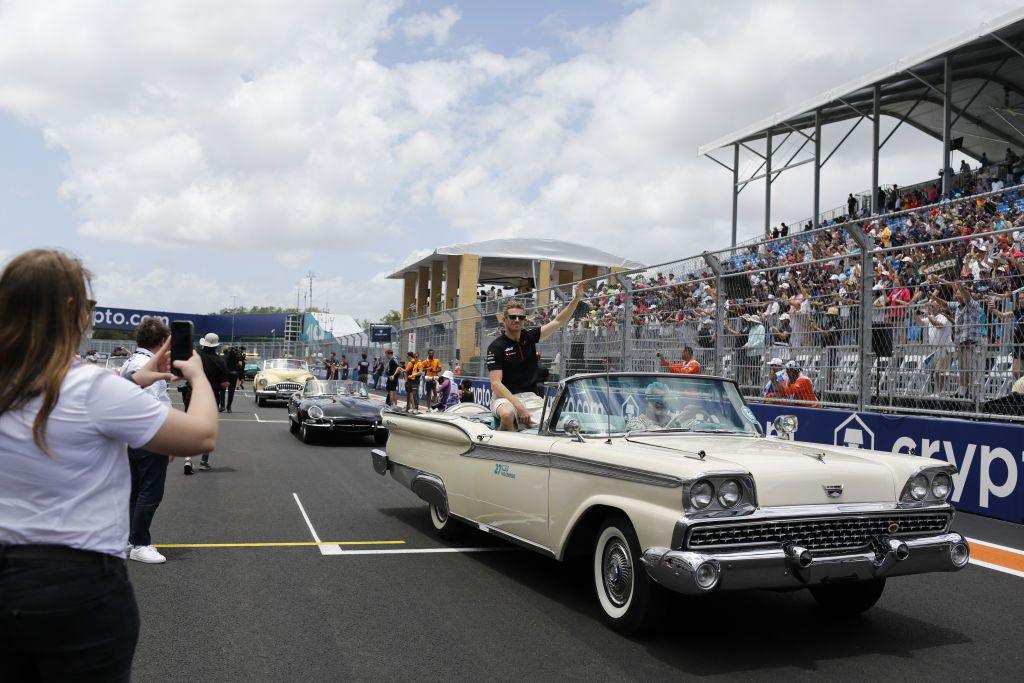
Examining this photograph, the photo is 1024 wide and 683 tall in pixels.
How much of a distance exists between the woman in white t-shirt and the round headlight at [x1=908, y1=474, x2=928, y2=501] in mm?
3755

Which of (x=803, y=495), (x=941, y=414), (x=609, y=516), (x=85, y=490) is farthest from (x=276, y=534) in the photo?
(x=941, y=414)

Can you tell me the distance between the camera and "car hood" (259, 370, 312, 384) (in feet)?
86.0

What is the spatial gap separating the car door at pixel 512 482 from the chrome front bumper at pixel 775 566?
1.24m

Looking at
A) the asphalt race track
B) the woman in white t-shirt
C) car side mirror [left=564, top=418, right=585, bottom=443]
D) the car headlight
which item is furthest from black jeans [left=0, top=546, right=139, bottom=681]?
car side mirror [left=564, top=418, right=585, bottom=443]

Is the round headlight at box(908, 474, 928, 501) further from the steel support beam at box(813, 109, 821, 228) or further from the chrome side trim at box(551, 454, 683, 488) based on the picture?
the steel support beam at box(813, 109, 821, 228)

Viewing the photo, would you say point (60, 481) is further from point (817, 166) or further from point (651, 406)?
point (817, 166)

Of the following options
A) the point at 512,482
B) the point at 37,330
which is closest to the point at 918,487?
the point at 512,482

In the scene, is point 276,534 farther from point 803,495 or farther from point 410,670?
point 803,495

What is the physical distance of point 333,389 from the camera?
16188 millimetres

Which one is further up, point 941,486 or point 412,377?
point 412,377

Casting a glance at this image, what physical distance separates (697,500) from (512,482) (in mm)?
1762

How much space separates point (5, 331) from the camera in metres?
2.04

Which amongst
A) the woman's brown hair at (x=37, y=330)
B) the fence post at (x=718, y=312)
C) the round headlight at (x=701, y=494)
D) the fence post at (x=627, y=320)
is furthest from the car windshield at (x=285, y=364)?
the woman's brown hair at (x=37, y=330)

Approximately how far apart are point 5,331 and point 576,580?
4.27 metres
